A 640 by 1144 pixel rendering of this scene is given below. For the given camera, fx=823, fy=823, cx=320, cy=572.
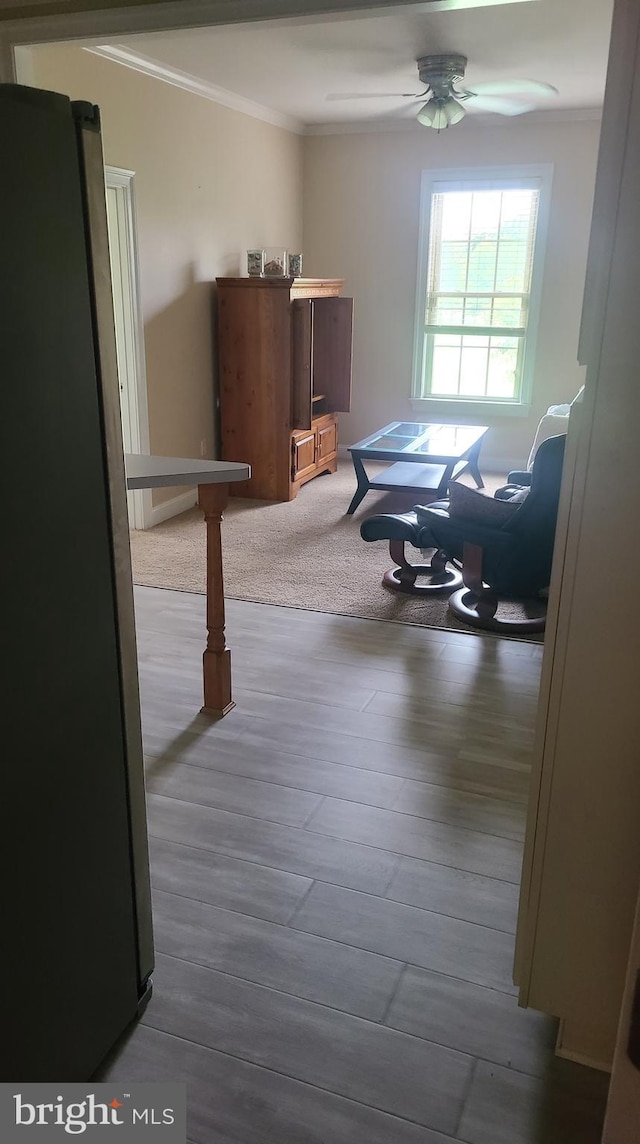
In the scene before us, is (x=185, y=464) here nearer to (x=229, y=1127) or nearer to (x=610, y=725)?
(x=610, y=725)

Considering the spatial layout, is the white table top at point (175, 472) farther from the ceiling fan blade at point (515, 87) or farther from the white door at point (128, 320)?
the ceiling fan blade at point (515, 87)

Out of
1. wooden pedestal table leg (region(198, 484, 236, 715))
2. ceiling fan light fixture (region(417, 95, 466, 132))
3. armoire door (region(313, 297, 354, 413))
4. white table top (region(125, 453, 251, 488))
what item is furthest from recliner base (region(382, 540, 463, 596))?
armoire door (region(313, 297, 354, 413))

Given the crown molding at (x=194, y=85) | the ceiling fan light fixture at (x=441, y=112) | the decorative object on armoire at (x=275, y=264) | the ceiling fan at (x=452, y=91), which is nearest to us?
the crown molding at (x=194, y=85)

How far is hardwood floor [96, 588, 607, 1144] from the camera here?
1.52m

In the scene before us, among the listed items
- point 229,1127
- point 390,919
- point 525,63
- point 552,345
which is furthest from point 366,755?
point 552,345

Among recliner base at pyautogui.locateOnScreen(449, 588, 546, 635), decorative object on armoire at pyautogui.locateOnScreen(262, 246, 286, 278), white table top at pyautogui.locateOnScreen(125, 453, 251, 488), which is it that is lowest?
recliner base at pyautogui.locateOnScreen(449, 588, 546, 635)

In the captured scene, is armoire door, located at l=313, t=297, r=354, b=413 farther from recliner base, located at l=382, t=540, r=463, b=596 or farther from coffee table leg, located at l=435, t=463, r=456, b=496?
recliner base, located at l=382, t=540, r=463, b=596

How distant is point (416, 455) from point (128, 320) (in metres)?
1.87

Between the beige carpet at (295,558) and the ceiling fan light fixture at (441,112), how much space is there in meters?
2.33

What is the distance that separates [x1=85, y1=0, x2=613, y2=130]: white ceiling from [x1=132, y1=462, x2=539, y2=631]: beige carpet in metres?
2.42

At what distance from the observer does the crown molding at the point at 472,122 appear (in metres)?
6.04

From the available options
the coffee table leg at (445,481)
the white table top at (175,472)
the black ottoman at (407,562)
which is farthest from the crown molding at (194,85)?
the coffee table leg at (445,481)

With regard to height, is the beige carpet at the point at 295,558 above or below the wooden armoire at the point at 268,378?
below

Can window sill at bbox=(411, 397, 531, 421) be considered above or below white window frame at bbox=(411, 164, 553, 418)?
below
